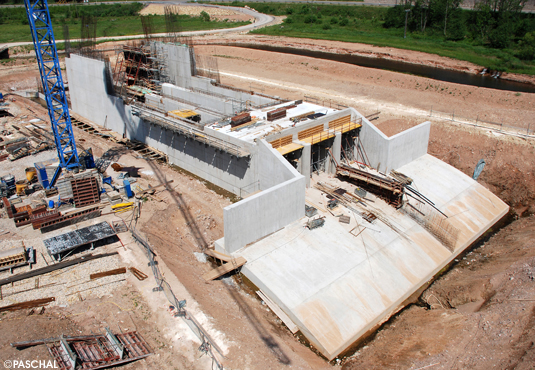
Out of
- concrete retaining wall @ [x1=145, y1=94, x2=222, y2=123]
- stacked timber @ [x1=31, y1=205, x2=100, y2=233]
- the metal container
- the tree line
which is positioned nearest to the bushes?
the tree line

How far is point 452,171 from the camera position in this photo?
101 feet

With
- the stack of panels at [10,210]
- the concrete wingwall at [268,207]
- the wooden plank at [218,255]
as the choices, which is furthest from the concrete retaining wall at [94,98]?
the wooden plank at [218,255]

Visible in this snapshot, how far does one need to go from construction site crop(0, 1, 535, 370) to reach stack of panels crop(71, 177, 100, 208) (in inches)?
3.4

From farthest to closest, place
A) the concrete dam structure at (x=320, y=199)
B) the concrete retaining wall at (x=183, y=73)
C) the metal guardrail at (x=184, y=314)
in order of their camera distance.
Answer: the concrete retaining wall at (x=183, y=73) → the concrete dam structure at (x=320, y=199) → the metal guardrail at (x=184, y=314)

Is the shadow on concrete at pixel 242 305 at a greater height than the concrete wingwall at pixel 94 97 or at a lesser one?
lesser

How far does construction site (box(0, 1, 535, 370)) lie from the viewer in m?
16.8

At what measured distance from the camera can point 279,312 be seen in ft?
63.4

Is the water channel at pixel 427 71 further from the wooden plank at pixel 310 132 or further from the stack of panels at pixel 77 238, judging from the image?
the stack of panels at pixel 77 238

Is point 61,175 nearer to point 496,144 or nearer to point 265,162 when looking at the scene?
point 265,162

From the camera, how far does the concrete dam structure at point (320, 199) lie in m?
20.2

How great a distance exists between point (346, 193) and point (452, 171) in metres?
9.34

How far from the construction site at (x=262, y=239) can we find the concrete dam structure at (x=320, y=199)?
0.11m

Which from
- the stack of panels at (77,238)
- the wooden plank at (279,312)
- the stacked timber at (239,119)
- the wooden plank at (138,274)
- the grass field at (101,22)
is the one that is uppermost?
the grass field at (101,22)

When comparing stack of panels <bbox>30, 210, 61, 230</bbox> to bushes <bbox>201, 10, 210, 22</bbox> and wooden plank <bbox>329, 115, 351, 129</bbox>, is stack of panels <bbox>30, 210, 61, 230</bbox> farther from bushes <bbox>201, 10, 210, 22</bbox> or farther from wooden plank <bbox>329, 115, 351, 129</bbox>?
bushes <bbox>201, 10, 210, 22</bbox>
